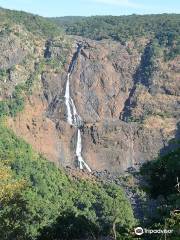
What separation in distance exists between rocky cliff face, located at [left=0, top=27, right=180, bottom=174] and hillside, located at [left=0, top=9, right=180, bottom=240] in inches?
6.2

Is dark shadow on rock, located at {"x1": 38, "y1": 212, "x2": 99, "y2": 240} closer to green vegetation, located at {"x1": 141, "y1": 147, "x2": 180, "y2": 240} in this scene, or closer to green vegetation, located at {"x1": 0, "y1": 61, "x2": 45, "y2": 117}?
green vegetation, located at {"x1": 141, "y1": 147, "x2": 180, "y2": 240}

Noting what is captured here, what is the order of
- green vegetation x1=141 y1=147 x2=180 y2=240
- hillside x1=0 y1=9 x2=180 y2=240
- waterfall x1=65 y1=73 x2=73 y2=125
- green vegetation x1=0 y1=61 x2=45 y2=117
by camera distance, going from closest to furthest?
1. green vegetation x1=141 y1=147 x2=180 y2=240
2. hillside x1=0 y1=9 x2=180 y2=240
3. green vegetation x1=0 y1=61 x2=45 y2=117
4. waterfall x1=65 y1=73 x2=73 y2=125

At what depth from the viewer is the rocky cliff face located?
8531 cm

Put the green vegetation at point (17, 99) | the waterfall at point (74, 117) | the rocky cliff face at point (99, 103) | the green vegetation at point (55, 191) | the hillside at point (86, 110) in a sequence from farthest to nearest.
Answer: the green vegetation at point (17, 99), the rocky cliff face at point (99, 103), the waterfall at point (74, 117), the hillside at point (86, 110), the green vegetation at point (55, 191)

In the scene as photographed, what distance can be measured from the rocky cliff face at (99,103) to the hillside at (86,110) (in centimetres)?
16

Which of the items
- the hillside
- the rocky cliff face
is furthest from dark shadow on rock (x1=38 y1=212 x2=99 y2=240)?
the rocky cliff face

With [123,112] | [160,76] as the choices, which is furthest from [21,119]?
[160,76]

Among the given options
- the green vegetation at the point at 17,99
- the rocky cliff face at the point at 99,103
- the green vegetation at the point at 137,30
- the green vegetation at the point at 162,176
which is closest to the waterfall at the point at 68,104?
the rocky cliff face at the point at 99,103

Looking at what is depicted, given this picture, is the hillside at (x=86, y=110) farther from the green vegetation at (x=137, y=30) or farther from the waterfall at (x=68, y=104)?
the green vegetation at (x=137, y=30)

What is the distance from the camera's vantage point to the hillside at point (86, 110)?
7238 centimetres

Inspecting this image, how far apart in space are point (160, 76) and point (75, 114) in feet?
58.1

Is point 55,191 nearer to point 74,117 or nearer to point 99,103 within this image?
point 74,117

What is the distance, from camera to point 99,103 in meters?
93.7

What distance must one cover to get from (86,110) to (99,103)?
268 cm
